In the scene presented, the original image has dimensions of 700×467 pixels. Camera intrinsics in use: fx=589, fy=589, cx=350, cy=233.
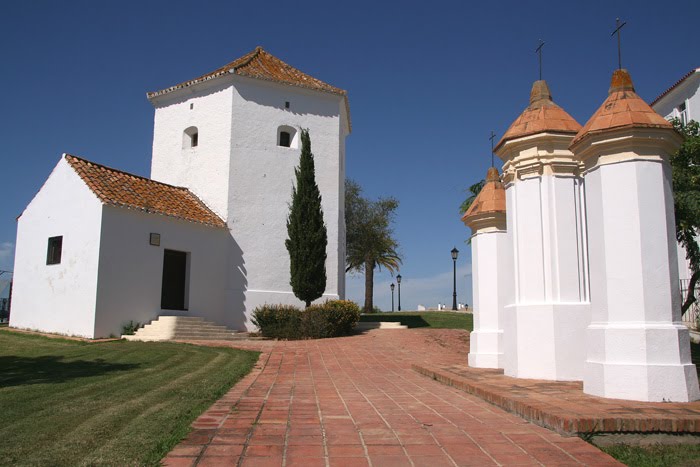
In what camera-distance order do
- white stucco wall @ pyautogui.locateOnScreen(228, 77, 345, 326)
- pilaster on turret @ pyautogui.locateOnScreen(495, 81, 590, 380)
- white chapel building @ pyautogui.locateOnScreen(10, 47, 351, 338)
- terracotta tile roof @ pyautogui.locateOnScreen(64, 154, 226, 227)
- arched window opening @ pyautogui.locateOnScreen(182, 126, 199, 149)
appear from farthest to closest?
1. arched window opening @ pyautogui.locateOnScreen(182, 126, 199, 149)
2. white stucco wall @ pyautogui.locateOnScreen(228, 77, 345, 326)
3. terracotta tile roof @ pyautogui.locateOnScreen(64, 154, 226, 227)
4. white chapel building @ pyautogui.locateOnScreen(10, 47, 351, 338)
5. pilaster on turret @ pyautogui.locateOnScreen(495, 81, 590, 380)

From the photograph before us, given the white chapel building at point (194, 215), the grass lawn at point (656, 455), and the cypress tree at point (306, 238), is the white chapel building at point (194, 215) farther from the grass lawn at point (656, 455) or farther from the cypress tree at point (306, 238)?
the grass lawn at point (656, 455)

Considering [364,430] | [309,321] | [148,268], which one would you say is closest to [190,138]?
[148,268]

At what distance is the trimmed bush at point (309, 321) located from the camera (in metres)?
18.3

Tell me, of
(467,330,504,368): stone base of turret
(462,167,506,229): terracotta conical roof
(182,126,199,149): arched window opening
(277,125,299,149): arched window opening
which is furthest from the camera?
(182,126,199,149): arched window opening

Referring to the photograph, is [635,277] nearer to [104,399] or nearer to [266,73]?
[104,399]

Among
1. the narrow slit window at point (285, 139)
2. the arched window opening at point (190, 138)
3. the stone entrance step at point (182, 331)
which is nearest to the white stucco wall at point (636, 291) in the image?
the stone entrance step at point (182, 331)

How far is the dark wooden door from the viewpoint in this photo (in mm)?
19719

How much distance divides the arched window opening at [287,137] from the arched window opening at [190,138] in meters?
3.27

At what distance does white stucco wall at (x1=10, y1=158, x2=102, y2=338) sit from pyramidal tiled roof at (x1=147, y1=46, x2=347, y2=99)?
6.70m

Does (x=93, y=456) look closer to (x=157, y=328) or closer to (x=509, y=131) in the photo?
(x=509, y=131)

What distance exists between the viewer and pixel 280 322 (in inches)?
740

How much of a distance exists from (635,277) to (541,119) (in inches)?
124

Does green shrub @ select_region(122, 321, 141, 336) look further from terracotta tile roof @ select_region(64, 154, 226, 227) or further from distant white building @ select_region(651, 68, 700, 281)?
distant white building @ select_region(651, 68, 700, 281)

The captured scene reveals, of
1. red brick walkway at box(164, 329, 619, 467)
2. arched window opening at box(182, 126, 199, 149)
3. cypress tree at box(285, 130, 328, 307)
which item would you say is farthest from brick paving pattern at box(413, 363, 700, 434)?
arched window opening at box(182, 126, 199, 149)
